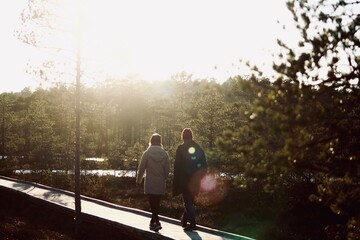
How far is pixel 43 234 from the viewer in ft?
41.6

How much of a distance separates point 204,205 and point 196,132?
325 inches

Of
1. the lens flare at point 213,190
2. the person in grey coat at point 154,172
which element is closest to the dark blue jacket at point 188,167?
the person in grey coat at point 154,172

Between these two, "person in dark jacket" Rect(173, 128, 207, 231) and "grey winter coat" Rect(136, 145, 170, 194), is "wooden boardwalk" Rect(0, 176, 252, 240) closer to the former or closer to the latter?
"person in dark jacket" Rect(173, 128, 207, 231)

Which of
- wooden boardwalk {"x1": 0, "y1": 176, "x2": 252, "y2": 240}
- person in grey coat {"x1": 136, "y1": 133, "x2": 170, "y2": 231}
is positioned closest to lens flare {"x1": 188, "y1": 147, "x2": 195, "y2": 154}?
person in grey coat {"x1": 136, "y1": 133, "x2": 170, "y2": 231}

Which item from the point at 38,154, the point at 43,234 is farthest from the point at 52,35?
the point at 38,154

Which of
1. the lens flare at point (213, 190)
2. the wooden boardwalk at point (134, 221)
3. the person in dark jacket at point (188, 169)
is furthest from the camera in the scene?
the lens flare at point (213, 190)

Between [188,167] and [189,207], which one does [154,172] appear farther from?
[189,207]

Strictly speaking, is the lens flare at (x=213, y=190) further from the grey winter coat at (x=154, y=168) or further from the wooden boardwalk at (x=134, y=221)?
the grey winter coat at (x=154, y=168)

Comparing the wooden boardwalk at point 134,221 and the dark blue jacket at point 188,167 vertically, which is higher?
the dark blue jacket at point 188,167

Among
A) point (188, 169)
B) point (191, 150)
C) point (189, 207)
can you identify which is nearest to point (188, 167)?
point (188, 169)

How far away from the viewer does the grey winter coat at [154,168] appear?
1034 centimetres

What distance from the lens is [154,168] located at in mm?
10398

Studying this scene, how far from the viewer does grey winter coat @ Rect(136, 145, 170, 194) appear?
10338 millimetres

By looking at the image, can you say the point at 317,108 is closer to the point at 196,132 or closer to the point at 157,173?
the point at 157,173
